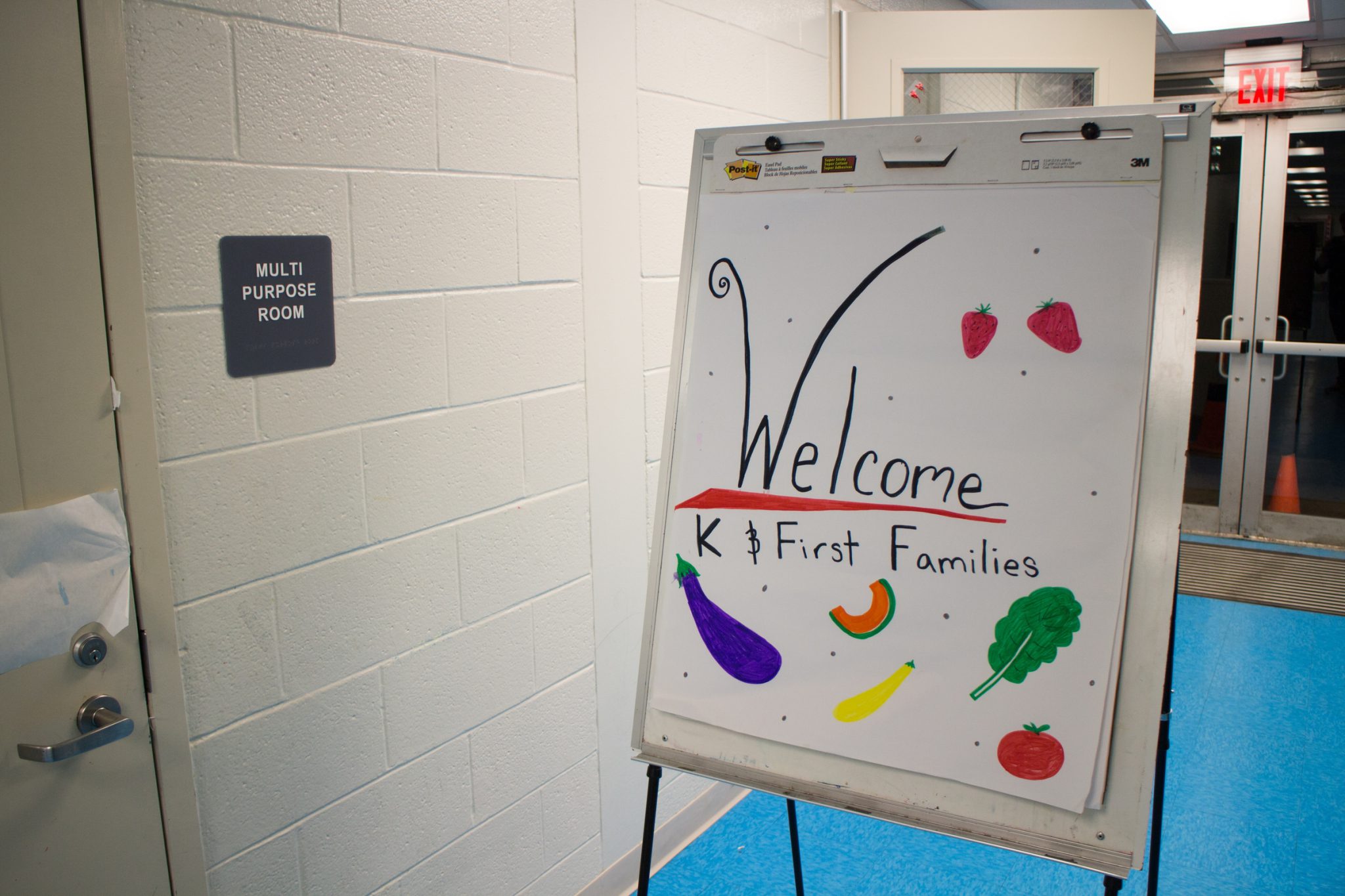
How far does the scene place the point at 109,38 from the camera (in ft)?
3.65

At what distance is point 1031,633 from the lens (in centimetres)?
122

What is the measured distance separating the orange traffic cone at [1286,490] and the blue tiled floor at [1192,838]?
2.08m

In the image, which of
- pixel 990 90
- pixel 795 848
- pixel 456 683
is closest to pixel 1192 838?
pixel 795 848

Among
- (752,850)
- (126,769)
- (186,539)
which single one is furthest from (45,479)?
(752,850)

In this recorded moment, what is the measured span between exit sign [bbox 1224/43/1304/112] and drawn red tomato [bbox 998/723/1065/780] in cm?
430

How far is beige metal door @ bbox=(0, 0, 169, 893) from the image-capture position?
3.43 feet

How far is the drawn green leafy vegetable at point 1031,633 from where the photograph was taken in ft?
3.96

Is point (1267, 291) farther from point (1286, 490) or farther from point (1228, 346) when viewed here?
point (1286, 490)

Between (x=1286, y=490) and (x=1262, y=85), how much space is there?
2.09 metres

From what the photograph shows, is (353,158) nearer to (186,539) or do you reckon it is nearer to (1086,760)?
(186,539)

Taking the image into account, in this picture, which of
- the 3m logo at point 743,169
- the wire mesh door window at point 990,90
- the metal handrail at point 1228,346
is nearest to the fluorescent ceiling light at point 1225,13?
the wire mesh door window at point 990,90

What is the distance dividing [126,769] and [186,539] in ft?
0.99

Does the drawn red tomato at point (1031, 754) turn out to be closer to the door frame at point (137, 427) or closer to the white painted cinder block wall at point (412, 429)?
the white painted cinder block wall at point (412, 429)

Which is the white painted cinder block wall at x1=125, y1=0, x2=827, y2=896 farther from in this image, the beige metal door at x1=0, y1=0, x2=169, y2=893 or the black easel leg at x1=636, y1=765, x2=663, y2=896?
→ the black easel leg at x1=636, y1=765, x2=663, y2=896
